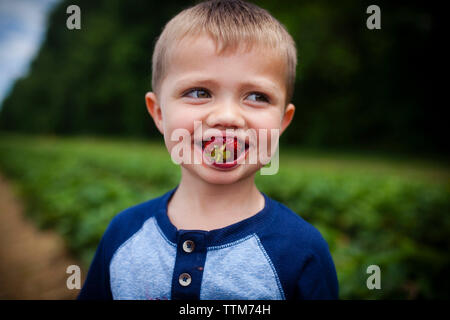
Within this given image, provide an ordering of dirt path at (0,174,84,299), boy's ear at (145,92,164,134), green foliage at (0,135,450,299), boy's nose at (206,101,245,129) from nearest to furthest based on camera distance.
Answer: boy's nose at (206,101,245,129) → boy's ear at (145,92,164,134) → green foliage at (0,135,450,299) → dirt path at (0,174,84,299)

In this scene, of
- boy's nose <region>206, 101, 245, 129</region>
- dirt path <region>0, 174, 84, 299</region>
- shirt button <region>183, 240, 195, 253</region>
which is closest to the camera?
boy's nose <region>206, 101, 245, 129</region>

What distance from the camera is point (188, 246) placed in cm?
136

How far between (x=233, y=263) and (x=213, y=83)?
71 cm

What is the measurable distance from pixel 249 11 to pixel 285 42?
0.20m

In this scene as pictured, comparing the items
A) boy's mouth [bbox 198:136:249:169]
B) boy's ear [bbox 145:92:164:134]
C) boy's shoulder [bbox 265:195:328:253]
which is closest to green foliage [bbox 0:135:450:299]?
boy's shoulder [bbox 265:195:328:253]

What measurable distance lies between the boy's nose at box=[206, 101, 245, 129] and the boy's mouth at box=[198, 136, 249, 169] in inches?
1.9

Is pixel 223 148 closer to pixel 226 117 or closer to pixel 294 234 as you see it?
pixel 226 117

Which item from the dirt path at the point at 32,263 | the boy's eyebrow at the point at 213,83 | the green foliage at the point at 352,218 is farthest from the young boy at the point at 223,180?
the dirt path at the point at 32,263

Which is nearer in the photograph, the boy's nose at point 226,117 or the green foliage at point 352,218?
the boy's nose at point 226,117

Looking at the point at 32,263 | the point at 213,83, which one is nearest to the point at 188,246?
the point at 213,83

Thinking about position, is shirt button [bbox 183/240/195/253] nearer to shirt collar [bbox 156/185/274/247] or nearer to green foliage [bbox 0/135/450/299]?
shirt collar [bbox 156/185/274/247]

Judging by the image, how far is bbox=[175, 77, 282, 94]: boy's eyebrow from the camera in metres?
1.27

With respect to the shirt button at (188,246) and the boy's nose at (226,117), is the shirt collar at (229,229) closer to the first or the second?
the shirt button at (188,246)

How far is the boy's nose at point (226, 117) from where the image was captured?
4.11 ft
